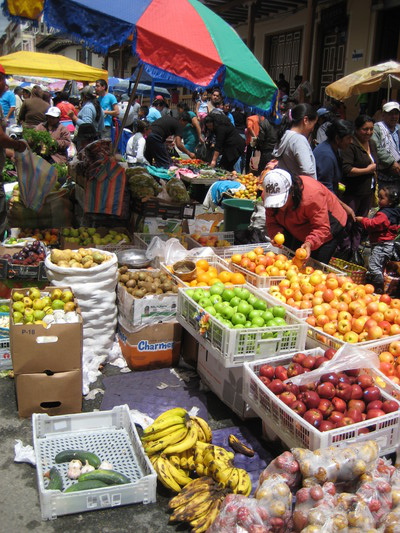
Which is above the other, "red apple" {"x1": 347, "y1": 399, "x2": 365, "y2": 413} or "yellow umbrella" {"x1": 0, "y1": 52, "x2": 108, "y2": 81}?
"yellow umbrella" {"x1": 0, "y1": 52, "x2": 108, "y2": 81}

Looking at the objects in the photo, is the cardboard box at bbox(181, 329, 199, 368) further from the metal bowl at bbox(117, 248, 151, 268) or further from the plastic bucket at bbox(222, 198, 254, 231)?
the plastic bucket at bbox(222, 198, 254, 231)

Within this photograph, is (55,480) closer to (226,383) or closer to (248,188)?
(226,383)

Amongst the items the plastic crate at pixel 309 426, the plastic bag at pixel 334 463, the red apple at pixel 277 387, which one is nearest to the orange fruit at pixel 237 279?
the plastic crate at pixel 309 426

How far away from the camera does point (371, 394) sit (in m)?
3.24

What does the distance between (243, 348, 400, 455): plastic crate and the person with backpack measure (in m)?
8.15

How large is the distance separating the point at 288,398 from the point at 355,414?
1.30 ft

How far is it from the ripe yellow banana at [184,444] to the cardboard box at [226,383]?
765mm

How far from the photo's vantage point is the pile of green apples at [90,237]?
628cm

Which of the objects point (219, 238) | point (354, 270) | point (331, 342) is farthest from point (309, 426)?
point (219, 238)

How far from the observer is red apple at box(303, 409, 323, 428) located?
9.86 feet

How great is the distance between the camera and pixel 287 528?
102 inches

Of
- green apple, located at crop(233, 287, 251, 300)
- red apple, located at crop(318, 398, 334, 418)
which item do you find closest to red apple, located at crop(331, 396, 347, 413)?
red apple, located at crop(318, 398, 334, 418)

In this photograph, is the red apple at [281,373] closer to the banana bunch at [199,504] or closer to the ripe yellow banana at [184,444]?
the ripe yellow banana at [184,444]

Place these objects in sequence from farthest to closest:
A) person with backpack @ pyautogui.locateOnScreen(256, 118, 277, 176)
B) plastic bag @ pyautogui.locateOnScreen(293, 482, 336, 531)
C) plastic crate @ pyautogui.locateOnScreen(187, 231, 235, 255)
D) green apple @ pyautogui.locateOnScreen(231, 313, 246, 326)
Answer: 1. person with backpack @ pyautogui.locateOnScreen(256, 118, 277, 176)
2. plastic crate @ pyautogui.locateOnScreen(187, 231, 235, 255)
3. green apple @ pyautogui.locateOnScreen(231, 313, 246, 326)
4. plastic bag @ pyautogui.locateOnScreen(293, 482, 336, 531)
